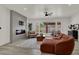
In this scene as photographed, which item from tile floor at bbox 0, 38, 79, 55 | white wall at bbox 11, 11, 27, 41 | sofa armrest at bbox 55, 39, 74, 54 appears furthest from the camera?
white wall at bbox 11, 11, 27, 41

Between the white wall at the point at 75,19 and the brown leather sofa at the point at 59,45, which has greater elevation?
the white wall at the point at 75,19

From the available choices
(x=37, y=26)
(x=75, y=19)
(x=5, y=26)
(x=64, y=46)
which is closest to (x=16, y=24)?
(x=5, y=26)

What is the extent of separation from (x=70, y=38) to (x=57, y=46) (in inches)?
16.0

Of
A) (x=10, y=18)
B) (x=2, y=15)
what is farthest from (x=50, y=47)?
(x=2, y=15)

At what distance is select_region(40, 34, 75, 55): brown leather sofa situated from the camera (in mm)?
2902

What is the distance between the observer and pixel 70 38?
308 centimetres

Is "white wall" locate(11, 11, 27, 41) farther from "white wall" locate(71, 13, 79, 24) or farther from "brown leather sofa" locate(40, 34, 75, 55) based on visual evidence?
"white wall" locate(71, 13, 79, 24)

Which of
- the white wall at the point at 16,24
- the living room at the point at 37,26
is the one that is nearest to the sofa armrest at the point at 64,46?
the living room at the point at 37,26

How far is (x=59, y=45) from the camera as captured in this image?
2.95m

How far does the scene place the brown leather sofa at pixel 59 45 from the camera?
290 centimetres

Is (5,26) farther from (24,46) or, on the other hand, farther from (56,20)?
(56,20)

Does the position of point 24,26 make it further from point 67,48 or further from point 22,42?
point 67,48

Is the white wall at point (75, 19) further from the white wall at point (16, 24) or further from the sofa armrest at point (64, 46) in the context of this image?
the white wall at point (16, 24)

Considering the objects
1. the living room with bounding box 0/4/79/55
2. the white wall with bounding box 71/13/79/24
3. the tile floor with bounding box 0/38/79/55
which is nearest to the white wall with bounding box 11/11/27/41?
the living room with bounding box 0/4/79/55
